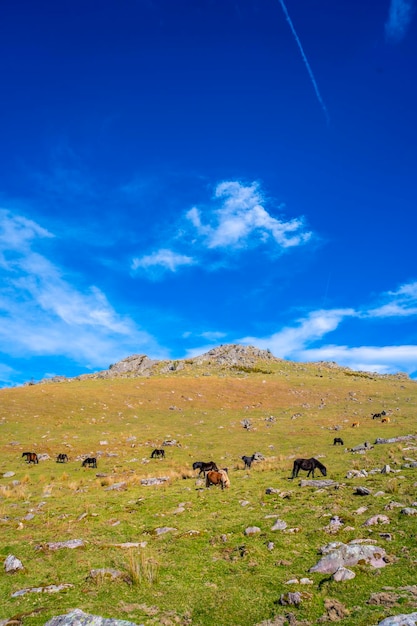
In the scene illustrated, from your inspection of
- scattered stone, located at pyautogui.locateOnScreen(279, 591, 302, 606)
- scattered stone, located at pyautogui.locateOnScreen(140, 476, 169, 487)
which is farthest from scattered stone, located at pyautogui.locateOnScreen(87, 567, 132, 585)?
scattered stone, located at pyautogui.locateOnScreen(140, 476, 169, 487)

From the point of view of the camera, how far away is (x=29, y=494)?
79.2 feet

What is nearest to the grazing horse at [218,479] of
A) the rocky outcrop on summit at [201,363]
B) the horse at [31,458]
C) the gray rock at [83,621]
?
the gray rock at [83,621]

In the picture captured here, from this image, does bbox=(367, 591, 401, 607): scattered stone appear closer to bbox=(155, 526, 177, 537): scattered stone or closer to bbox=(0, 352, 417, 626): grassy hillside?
bbox=(0, 352, 417, 626): grassy hillside

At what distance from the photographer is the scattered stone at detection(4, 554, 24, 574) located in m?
12.3

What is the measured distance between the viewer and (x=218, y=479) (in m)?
22.9

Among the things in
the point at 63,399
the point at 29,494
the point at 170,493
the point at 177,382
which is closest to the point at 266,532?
the point at 170,493

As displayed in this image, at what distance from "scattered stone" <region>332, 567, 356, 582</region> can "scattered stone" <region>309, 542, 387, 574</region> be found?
44cm

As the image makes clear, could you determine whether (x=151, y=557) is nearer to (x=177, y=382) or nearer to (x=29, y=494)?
(x=29, y=494)

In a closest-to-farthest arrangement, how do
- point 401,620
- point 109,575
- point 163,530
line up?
point 401,620 → point 109,575 → point 163,530

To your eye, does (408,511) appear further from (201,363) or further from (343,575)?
(201,363)

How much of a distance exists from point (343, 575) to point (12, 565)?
31.4 ft

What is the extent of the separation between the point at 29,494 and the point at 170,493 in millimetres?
8701

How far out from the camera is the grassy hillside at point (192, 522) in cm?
968

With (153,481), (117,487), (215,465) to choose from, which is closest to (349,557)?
(153,481)
